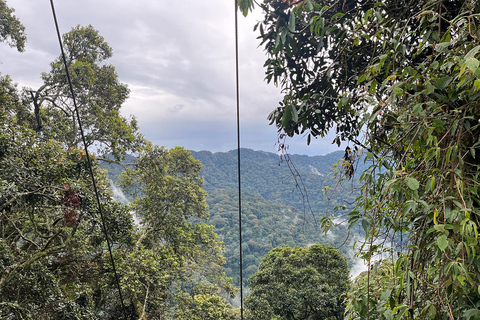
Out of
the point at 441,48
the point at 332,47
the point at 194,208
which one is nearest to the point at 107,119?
the point at 194,208

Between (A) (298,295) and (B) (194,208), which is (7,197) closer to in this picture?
(B) (194,208)

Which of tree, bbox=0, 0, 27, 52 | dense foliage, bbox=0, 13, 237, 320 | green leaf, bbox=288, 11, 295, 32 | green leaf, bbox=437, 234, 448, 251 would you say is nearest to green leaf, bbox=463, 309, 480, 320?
green leaf, bbox=437, 234, 448, 251

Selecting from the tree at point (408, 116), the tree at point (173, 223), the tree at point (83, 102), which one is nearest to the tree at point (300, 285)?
the tree at point (173, 223)

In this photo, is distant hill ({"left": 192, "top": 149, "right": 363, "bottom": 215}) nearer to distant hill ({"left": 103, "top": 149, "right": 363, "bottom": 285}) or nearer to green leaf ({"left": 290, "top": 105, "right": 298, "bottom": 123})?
distant hill ({"left": 103, "top": 149, "right": 363, "bottom": 285})

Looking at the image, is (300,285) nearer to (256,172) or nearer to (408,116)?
(408,116)

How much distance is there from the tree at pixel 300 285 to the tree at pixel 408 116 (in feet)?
18.9

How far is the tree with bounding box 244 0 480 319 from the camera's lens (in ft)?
2.28

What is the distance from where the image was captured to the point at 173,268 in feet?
15.9

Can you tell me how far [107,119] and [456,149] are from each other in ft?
17.3

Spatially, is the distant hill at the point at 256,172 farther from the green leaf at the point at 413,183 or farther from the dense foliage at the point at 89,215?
the green leaf at the point at 413,183

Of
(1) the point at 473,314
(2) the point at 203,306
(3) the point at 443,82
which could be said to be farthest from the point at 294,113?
(2) the point at 203,306

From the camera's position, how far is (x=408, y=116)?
842 millimetres

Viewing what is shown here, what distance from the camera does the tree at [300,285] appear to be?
629 centimetres

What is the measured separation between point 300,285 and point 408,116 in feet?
21.1
